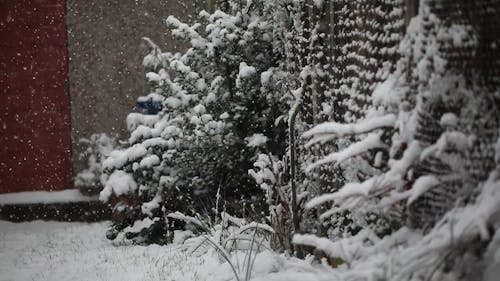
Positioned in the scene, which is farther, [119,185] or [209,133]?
[119,185]

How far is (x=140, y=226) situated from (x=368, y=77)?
164 inches

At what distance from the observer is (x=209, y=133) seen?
6.66 m

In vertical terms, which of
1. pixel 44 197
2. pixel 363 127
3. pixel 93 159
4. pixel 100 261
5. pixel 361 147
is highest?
pixel 363 127

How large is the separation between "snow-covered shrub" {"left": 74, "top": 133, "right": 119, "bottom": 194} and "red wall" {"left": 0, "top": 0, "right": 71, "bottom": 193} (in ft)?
0.90

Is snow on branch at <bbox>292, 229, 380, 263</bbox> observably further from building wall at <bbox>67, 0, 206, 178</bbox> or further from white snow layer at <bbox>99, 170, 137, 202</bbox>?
building wall at <bbox>67, 0, 206, 178</bbox>

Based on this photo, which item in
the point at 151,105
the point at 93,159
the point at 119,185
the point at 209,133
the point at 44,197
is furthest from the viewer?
the point at 93,159

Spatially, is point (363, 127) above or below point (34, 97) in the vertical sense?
above

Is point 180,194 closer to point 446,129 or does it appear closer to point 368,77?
point 368,77

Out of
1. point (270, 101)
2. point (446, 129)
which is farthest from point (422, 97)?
point (270, 101)

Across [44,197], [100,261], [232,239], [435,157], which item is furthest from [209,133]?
[435,157]

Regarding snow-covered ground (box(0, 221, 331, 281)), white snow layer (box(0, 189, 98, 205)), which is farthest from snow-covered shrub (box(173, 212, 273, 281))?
white snow layer (box(0, 189, 98, 205))

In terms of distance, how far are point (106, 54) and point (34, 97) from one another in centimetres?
126

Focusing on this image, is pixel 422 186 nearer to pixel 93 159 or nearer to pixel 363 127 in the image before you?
pixel 363 127

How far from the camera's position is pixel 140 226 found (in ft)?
23.1
